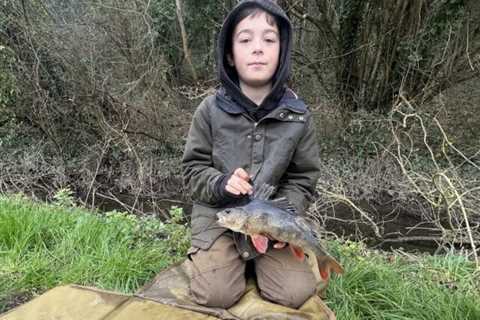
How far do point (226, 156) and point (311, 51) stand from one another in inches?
250

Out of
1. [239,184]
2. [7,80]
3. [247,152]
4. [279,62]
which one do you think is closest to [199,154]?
[247,152]

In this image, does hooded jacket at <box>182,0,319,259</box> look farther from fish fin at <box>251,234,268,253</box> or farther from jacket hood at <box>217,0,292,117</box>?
fish fin at <box>251,234,268,253</box>

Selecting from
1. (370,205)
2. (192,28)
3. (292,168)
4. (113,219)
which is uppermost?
(192,28)

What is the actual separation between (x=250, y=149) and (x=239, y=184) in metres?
0.43

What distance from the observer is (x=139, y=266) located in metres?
3.23

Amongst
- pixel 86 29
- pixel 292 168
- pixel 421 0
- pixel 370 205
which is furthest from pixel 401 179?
pixel 86 29

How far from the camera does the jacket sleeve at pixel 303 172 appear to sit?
3.04 metres

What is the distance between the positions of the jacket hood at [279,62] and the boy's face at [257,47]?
5cm

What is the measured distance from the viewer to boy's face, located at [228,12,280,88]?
9.75 ft

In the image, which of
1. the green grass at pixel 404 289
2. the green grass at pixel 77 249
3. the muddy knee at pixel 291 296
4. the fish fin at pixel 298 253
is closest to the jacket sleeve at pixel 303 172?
the fish fin at pixel 298 253

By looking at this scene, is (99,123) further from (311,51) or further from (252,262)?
(252,262)

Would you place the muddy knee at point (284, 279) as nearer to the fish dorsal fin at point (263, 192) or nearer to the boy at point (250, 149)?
the boy at point (250, 149)

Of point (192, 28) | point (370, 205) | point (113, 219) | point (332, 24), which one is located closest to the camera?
point (113, 219)

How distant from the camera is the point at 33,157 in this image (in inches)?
312
